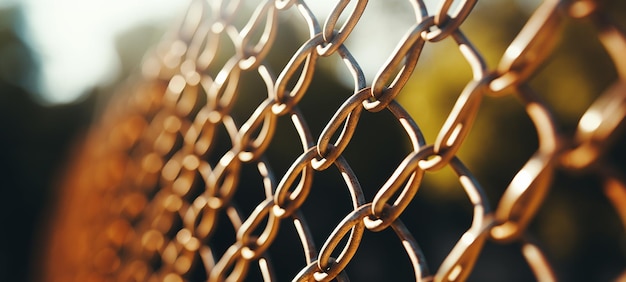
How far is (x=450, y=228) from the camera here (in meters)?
6.93

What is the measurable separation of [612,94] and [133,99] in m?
1.23

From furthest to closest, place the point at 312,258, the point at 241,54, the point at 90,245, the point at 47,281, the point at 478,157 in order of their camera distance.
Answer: the point at 478,157, the point at 47,281, the point at 90,245, the point at 241,54, the point at 312,258

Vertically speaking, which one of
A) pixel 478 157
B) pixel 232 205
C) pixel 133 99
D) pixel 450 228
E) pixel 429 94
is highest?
pixel 133 99

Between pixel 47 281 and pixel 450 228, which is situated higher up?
pixel 47 281

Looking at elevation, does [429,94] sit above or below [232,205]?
below

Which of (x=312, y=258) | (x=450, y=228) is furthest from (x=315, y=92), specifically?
(x=312, y=258)

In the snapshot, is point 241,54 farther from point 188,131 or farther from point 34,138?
point 34,138

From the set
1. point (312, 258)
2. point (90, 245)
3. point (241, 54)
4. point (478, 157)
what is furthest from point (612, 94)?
point (478, 157)

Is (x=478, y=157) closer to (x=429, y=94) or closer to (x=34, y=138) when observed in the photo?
(x=429, y=94)

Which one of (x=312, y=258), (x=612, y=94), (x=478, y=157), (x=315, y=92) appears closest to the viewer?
(x=612, y=94)

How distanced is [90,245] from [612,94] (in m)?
1.42

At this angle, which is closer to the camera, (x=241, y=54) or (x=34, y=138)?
(x=241, y=54)

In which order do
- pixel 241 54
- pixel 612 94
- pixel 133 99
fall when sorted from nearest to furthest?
pixel 612 94, pixel 241 54, pixel 133 99

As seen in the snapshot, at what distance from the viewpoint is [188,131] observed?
38.0 inches
